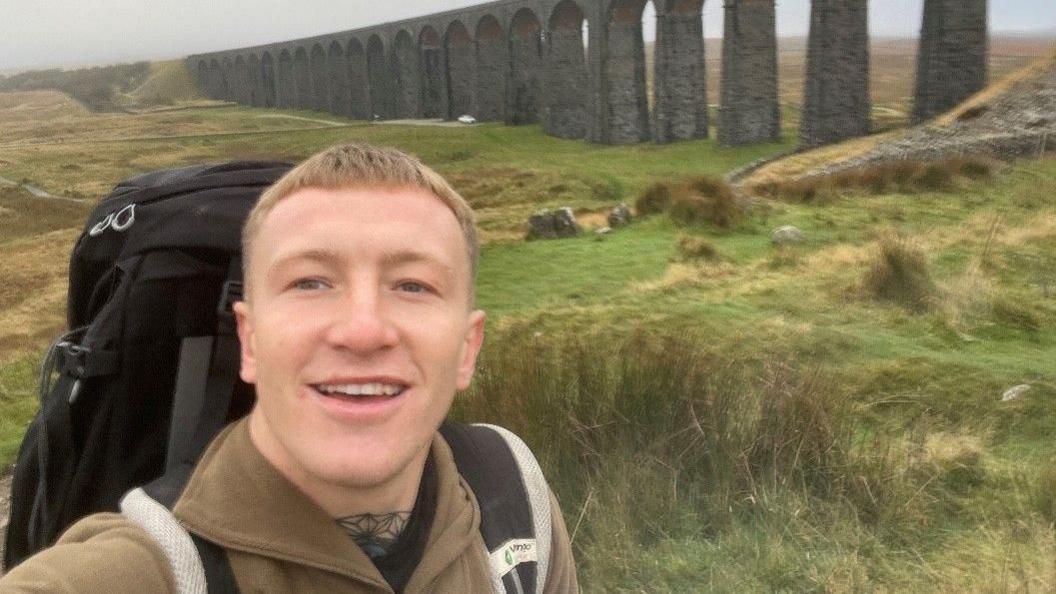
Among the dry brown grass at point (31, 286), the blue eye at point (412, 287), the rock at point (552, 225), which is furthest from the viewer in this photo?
the rock at point (552, 225)

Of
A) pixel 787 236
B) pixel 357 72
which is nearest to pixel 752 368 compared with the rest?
pixel 787 236

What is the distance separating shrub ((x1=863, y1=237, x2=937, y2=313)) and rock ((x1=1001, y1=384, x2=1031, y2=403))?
157 cm

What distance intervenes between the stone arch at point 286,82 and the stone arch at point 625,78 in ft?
47.9

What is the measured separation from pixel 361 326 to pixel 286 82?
12749mm

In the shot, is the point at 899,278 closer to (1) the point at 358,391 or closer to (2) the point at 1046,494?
(2) the point at 1046,494

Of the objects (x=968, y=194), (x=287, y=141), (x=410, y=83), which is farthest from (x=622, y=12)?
(x=287, y=141)

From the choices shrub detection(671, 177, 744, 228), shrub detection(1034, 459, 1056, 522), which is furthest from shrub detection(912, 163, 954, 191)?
shrub detection(1034, 459, 1056, 522)

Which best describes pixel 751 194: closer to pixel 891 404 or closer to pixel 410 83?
pixel 891 404

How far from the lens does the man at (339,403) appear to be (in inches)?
43.1

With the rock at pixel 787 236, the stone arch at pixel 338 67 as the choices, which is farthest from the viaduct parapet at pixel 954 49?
the rock at pixel 787 236

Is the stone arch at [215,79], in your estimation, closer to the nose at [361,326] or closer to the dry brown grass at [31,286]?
the dry brown grass at [31,286]

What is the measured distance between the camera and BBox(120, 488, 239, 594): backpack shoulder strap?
3.33ft

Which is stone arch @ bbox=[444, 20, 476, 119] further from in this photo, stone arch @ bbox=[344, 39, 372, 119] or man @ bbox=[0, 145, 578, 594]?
man @ bbox=[0, 145, 578, 594]

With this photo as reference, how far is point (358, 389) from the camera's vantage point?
3.72 ft
